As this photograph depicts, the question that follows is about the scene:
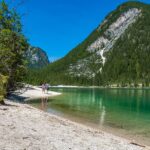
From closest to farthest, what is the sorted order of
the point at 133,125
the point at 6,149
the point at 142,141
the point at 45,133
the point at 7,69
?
the point at 6,149 < the point at 45,133 < the point at 142,141 < the point at 133,125 < the point at 7,69

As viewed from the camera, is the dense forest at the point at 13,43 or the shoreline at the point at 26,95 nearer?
the dense forest at the point at 13,43

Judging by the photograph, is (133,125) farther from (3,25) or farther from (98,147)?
(3,25)

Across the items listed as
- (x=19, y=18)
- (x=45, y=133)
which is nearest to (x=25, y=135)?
(x=45, y=133)

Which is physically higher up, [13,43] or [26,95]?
[13,43]

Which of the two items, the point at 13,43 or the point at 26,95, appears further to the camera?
the point at 26,95

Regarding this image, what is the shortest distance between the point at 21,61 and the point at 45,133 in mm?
39408

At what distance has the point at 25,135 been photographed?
1744 cm

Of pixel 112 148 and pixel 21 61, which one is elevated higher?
pixel 21 61

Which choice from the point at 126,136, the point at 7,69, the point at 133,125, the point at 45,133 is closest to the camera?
the point at 45,133

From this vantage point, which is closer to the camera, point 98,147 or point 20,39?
point 98,147

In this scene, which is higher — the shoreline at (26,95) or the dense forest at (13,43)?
the dense forest at (13,43)

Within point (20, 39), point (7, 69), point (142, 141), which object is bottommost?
point (142, 141)

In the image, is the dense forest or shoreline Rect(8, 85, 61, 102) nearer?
the dense forest

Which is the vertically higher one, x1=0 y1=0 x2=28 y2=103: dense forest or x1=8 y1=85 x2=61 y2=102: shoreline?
x1=0 y1=0 x2=28 y2=103: dense forest
